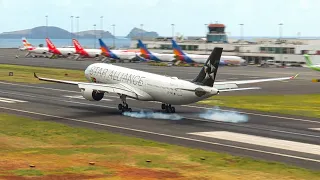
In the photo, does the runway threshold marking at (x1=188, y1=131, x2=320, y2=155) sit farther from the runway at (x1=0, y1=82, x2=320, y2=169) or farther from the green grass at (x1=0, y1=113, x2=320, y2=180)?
the green grass at (x1=0, y1=113, x2=320, y2=180)

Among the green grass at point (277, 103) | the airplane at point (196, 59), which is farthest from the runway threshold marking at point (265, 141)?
the airplane at point (196, 59)

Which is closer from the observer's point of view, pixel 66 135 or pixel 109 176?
pixel 109 176

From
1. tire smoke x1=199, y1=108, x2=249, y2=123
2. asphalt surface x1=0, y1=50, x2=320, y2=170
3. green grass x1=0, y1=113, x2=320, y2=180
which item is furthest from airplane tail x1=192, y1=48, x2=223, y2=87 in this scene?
green grass x1=0, y1=113, x2=320, y2=180

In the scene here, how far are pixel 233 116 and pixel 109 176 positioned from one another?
107ft

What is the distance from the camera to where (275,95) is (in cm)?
9100

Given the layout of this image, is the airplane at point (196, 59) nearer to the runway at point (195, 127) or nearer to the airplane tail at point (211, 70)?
the runway at point (195, 127)

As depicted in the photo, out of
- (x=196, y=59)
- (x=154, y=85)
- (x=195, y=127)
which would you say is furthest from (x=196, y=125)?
(x=196, y=59)

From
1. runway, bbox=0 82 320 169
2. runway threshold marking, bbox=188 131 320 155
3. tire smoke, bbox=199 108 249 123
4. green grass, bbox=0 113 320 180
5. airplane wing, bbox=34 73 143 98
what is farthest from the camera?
airplane wing, bbox=34 73 143 98

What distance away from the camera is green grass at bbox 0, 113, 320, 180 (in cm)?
3562

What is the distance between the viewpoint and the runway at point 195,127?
44.5 metres

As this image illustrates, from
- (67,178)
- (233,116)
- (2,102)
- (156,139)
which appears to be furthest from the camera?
(2,102)

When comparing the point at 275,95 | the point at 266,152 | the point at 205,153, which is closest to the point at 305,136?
the point at 266,152

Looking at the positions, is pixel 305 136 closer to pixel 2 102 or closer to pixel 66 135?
pixel 66 135

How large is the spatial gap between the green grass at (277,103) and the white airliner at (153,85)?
8.30 m
